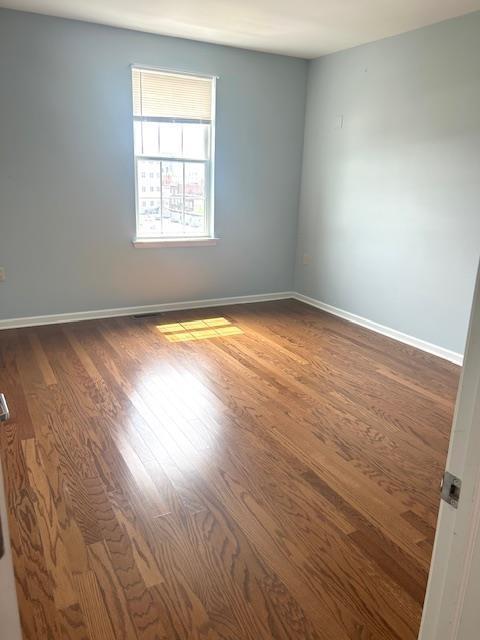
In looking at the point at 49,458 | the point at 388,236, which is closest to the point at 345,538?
the point at 49,458

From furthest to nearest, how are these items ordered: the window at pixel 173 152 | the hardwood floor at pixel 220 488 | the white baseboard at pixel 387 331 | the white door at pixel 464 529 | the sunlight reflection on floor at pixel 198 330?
the window at pixel 173 152
the sunlight reflection on floor at pixel 198 330
the white baseboard at pixel 387 331
the hardwood floor at pixel 220 488
the white door at pixel 464 529

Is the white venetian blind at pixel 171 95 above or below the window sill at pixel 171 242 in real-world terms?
above

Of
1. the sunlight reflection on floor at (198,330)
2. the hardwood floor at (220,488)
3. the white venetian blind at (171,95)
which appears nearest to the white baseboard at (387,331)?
the hardwood floor at (220,488)

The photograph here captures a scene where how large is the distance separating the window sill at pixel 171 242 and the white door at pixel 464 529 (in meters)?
4.11

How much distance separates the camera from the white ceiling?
10.7 feet

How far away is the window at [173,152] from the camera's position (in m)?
4.29

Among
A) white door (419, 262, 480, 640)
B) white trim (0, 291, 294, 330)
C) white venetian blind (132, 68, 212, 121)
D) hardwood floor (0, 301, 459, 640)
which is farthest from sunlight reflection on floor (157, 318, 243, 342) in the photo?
white door (419, 262, 480, 640)

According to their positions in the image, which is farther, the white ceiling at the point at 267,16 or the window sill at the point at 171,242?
the window sill at the point at 171,242

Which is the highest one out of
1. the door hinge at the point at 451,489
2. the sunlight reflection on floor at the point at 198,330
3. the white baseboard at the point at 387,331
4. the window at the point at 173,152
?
the window at the point at 173,152

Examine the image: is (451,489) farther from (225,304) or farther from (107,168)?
(225,304)

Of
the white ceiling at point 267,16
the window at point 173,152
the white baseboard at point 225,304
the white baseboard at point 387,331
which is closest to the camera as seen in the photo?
the white ceiling at point 267,16

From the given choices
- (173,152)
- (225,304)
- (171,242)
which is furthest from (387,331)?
(173,152)

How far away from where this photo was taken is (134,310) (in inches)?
185

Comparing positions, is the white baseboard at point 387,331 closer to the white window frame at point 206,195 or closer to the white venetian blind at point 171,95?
the white window frame at point 206,195
